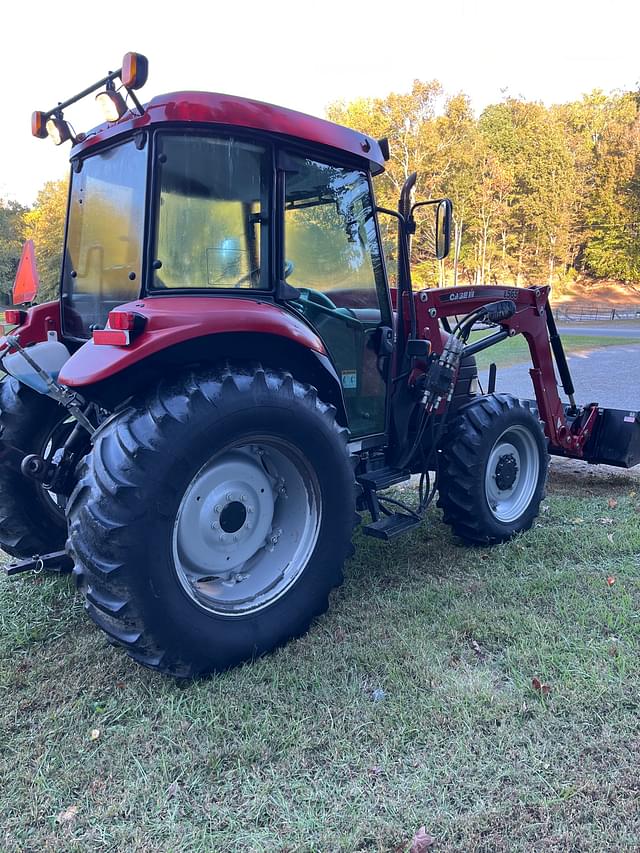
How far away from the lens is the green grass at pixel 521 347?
15.6m

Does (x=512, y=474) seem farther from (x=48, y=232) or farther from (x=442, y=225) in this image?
(x=48, y=232)

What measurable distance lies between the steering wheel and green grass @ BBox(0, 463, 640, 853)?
63.9 inches

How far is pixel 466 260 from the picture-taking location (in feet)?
127

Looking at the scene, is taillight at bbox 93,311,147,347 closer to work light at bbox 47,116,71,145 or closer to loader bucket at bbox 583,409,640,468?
work light at bbox 47,116,71,145

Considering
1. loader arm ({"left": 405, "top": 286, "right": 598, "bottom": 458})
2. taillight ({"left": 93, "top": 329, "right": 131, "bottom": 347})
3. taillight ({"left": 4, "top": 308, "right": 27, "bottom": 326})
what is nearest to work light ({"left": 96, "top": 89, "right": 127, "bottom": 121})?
taillight ({"left": 93, "top": 329, "right": 131, "bottom": 347})

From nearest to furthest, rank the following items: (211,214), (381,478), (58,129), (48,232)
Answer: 1. (211,214)
2. (58,129)
3. (381,478)
4. (48,232)

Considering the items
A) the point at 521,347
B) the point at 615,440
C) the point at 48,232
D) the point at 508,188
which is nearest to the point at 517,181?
the point at 508,188

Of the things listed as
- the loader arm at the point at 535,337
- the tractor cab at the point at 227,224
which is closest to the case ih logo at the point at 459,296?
the loader arm at the point at 535,337

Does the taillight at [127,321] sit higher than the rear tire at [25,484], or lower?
higher

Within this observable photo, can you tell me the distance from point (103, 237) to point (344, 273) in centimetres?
131

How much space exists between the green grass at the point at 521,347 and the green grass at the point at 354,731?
1068 cm

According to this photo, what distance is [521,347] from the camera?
18.3 meters

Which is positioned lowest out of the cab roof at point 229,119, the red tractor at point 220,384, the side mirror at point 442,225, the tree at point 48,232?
the red tractor at point 220,384

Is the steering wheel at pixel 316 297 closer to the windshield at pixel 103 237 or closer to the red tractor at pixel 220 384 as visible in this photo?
the red tractor at pixel 220 384
